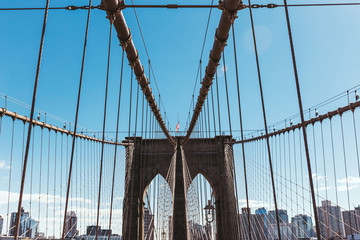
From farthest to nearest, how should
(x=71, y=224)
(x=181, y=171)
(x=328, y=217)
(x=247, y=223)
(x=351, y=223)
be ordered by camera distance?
(x=247, y=223)
(x=351, y=223)
(x=328, y=217)
(x=71, y=224)
(x=181, y=171)

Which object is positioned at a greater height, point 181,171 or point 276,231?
point 181,171

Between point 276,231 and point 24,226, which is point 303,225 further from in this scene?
point 24,226

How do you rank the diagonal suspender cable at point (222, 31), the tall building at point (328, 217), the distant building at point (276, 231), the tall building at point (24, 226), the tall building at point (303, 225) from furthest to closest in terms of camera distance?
1. the distant building at point (276, 231)
2. the tall building at point (303, 225)
3. the tall building at point (24, 226)
4. the tall building at point (328, 217)
5. the diagonal suspender cable at point (222, 31)

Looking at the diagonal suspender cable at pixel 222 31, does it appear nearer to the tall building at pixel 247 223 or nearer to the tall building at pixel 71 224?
the tall building at pixel 71 224

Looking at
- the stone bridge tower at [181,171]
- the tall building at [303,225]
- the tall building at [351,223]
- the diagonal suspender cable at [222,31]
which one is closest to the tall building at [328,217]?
the tall building at [351,223]

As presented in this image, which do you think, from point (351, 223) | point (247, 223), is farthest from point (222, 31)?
point (351, 223)

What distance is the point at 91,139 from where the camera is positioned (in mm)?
15438

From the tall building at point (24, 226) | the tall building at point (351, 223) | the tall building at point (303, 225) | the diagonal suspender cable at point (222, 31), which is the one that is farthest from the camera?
the tall building at point (303, 225)

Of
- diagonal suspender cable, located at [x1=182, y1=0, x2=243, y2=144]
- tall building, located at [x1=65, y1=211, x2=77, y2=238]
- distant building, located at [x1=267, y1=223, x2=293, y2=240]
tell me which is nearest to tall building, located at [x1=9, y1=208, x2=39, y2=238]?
tall building, located at [x1=65, y1=211, x2=77, y2=238]

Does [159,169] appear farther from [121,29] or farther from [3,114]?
[121,29]

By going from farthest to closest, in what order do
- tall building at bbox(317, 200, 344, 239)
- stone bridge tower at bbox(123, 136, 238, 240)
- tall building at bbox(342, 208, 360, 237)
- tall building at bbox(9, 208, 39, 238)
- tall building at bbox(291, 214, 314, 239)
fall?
stone bridge tower at bbox(123, 136, 238, 240), tall building at bbox(291, 214, 314, 239), tall building at bbox(9, 208, 39, 238), tall building at bbox(317, 200, 344, 239), tall building at bbox(342, 208, 360, 237)

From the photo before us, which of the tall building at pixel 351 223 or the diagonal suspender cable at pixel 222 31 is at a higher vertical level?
the diagonal suspender cable at pixel 222 31

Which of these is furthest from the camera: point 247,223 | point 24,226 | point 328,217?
point 247,223

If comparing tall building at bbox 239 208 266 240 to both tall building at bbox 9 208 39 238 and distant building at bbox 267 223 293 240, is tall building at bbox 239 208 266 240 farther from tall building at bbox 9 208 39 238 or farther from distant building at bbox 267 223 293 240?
tall building at bbox 9 208 39 238
